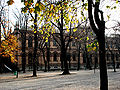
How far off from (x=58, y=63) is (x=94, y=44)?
1734 inches

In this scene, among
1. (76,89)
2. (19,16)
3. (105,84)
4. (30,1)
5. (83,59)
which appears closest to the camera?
(30,1)

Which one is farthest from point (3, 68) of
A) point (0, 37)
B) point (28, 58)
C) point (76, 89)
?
point (76, 89)

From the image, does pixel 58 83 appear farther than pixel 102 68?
Yes

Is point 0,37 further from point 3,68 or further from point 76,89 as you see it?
point 76,89

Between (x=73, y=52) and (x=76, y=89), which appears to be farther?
(x=73, y=52)

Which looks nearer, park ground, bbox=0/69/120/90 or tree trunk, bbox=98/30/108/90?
tree trunk, bbox=98/30/108/90

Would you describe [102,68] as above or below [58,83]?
above

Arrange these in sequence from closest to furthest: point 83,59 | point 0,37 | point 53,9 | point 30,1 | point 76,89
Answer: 1. point 30,1
2. point 53,9
3. point 76,89
4. point 0,37
5. point 83,59

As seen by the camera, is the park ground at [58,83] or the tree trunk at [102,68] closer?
the tree trunk at [102,68]

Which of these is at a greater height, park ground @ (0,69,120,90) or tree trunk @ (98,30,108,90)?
tree trunk @ (98,30,108,90)

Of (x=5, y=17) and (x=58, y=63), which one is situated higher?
(x=5, y=17)

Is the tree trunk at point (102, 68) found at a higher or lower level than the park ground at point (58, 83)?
higher

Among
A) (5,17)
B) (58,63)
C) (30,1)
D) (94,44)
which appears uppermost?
(5,17)

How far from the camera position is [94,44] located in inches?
279
